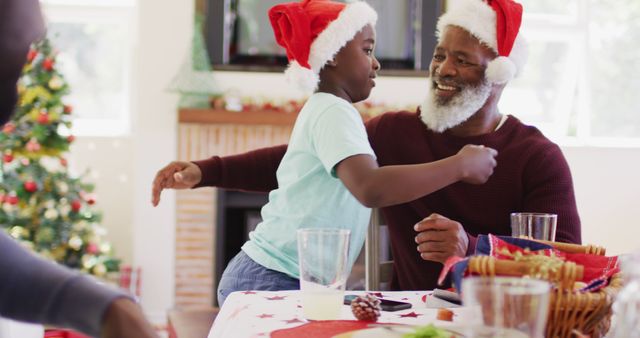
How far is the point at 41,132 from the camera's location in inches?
165

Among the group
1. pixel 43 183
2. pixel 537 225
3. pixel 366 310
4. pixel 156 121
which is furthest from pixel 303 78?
pixel 43 183

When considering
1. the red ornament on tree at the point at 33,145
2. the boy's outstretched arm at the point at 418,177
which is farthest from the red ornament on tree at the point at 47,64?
the boy's outstretched arm at the point at 418,177

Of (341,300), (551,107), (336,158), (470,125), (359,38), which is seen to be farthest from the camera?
(551,107)

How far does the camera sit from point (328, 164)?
150cm

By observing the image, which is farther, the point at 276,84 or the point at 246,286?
the point at 276,84

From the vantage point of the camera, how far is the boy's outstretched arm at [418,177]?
1.40 metres

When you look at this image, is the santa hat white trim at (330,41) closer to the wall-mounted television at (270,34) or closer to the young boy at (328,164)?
the young boy at (328,164)

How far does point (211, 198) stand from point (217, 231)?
180 millimetres

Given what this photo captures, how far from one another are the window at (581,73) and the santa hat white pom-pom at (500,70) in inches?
116

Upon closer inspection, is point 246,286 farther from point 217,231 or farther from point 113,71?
point 113,71

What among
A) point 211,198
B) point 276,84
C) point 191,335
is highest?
point 276,84

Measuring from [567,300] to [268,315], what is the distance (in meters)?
0.43

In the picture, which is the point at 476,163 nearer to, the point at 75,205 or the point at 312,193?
the point at 312,193

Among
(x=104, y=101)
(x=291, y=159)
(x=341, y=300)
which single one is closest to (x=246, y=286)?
(x=291, y=159)
